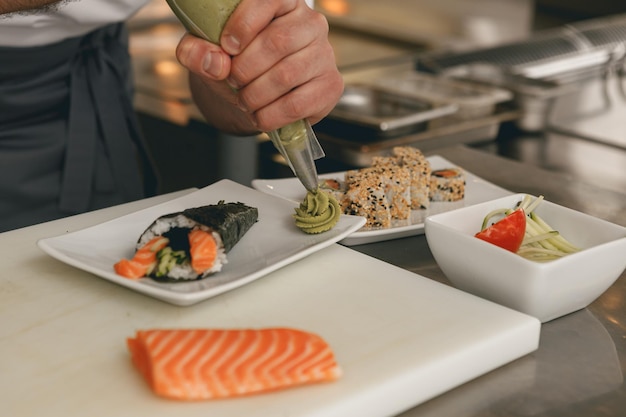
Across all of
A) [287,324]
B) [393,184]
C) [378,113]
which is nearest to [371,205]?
[393,184]

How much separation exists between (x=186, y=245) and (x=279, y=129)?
0.29m

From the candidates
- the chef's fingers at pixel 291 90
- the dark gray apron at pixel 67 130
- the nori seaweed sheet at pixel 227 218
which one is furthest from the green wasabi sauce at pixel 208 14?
the dark gray apron at pixel 67 130

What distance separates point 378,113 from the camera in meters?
2.35

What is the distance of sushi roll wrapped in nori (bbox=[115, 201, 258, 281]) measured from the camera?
3.74 ft

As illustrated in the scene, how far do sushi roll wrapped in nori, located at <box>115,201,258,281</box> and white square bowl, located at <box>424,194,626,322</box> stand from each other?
303 mm

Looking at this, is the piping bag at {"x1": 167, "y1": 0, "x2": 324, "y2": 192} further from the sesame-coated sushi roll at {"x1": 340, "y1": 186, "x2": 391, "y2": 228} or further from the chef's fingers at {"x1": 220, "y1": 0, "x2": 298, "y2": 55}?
the sesame-coated sushi roll at {"x1": 340, "y1": 186, "x2": 391, "y2": 228}

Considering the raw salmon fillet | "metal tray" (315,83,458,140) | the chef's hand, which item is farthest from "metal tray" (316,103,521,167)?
the raw salmon fillet

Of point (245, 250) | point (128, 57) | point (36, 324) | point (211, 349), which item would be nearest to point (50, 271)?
point (36, 324)

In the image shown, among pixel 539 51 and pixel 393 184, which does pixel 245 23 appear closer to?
pixel 393 184

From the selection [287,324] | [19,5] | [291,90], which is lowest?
[287,324]

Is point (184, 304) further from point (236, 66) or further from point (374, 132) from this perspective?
point (374, 132)

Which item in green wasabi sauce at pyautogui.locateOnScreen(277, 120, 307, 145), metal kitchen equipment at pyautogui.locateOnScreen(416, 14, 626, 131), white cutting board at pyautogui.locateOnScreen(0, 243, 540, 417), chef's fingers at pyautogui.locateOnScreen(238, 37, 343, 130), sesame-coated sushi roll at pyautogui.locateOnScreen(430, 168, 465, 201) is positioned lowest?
white cutting board at pyautogui.locateOnScreen(0, 243, 540, 417)

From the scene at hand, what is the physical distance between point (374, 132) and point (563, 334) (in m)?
1.04

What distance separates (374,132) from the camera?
6.86 feet
